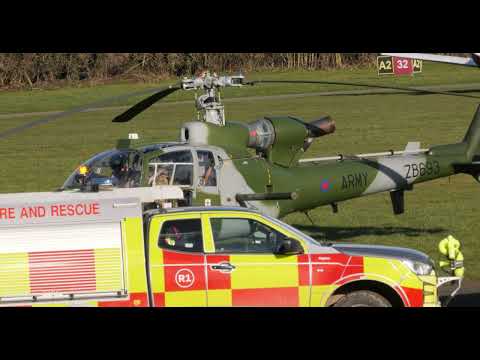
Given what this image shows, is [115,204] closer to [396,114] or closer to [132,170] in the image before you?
[132,170]

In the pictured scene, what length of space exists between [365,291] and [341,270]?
1.23 feet

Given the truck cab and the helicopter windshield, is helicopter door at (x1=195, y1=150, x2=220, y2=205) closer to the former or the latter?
the helicopter windshield

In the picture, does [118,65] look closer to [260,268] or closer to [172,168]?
[172,168]

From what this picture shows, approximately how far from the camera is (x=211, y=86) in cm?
1520

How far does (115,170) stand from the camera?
14914 mm

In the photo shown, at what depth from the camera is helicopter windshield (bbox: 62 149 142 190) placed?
579 inches

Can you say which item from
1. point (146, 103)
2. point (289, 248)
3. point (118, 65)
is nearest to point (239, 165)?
point (146, 103)

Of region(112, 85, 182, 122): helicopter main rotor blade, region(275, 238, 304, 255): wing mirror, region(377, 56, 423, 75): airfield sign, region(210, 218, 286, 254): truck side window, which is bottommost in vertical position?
region(275, 238, 304, 255): wing mirror

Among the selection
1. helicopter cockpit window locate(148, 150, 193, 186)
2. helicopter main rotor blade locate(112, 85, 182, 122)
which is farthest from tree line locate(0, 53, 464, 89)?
helicopter main rotor blade locate(112, 85, 182, 122)

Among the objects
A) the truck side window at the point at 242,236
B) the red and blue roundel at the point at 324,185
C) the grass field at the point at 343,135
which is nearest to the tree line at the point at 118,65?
the grass field at the point at 343,135

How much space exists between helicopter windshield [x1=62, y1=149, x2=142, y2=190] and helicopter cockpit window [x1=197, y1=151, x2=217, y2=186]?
2.94ft

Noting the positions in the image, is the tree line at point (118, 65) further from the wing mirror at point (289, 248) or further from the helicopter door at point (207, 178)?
the wing mirror at point (289, 248)

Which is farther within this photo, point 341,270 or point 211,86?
point 211,86
